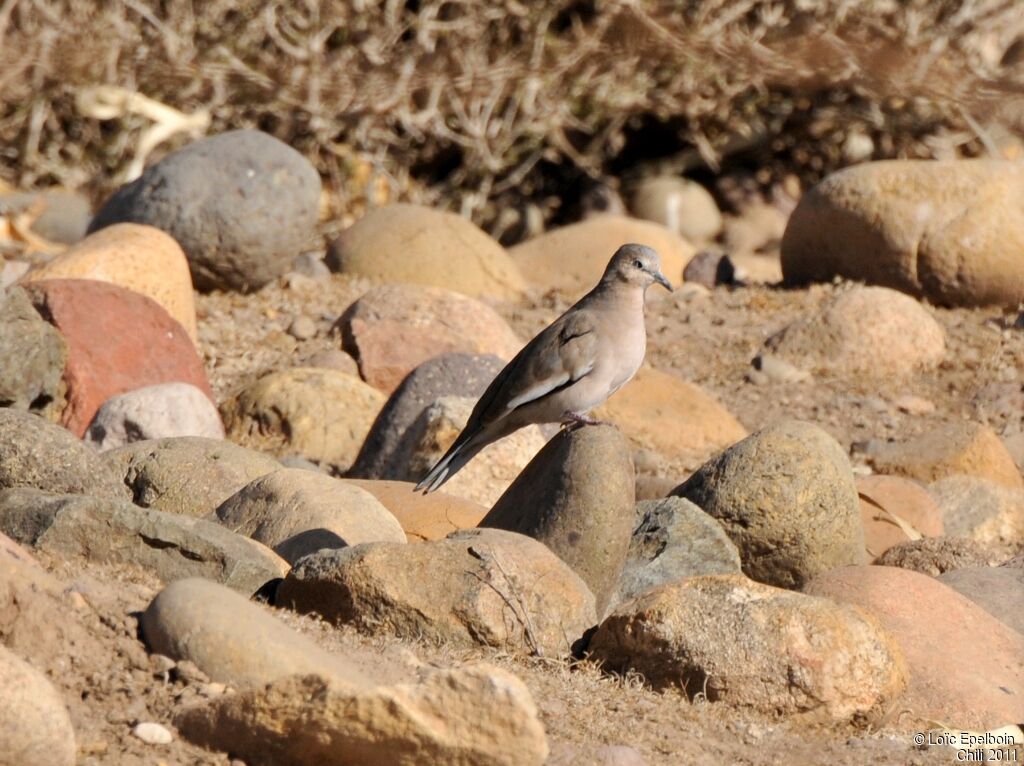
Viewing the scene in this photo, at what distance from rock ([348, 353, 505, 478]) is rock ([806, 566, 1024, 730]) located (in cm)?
264

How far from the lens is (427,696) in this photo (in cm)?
392

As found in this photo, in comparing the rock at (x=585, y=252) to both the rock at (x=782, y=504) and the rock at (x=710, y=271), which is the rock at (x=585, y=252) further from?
the rock at (x=782, y=504)

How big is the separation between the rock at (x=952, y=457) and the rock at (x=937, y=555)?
68.4 inches

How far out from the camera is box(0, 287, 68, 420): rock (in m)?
8.05

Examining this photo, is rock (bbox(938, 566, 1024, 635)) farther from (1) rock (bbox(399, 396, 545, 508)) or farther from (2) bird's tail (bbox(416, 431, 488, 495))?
(1) rock (bbox(399, 396, 545, 508))

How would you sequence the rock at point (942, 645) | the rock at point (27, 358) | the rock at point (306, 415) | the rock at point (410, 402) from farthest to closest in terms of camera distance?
the rock at point (306, 415) → the rock at point (410, 402) → the rock at point (27, 358) → the rock at point (942, 645)

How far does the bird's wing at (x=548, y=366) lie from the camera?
6.25 metres

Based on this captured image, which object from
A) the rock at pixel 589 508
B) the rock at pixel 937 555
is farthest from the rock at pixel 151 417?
the rock at pixel 937 555

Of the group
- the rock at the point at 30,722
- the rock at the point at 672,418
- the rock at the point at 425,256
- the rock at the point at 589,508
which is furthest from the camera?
the rock at the point at 425,256

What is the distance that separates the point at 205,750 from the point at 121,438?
4.29m

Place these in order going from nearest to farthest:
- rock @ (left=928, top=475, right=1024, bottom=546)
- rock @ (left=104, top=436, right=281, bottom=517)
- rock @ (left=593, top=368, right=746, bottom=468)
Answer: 1. rock @ (left=104, top=436, right=281, bottom=517)
2. rock @ (left=928, top=475, right=1024, bottom=546)
3. rock @ (left=593, top=368, right=746, bottom=468)

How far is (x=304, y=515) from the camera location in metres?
6.15

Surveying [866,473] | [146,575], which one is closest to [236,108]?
[866,473]

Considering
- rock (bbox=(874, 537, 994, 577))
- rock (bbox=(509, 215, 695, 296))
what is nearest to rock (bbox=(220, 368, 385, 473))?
rock (bbox=(874, 537, 994, 577))
